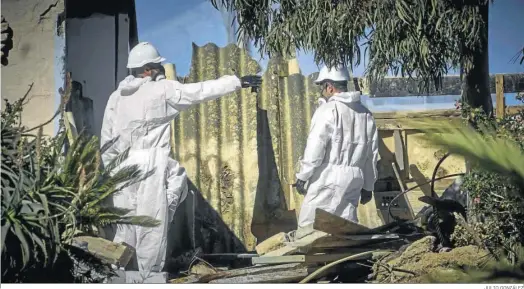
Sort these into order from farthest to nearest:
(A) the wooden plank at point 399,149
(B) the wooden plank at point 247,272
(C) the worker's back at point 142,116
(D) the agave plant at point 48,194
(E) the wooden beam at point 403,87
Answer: (A) the wooden plank at point 399,149
(E) the wooden beam at point 403,87
(C) the worker's back at point 142,116
(B) the wooden plank at point 247,272
(D) the agave plant at point 48,194

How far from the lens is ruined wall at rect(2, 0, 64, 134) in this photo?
7.25 metres

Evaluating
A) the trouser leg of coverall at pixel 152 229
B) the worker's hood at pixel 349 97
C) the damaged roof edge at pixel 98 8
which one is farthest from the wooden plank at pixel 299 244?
the damaged roof edge at pixel 98 8

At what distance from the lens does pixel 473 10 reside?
7.22m

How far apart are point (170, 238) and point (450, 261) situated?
205cm

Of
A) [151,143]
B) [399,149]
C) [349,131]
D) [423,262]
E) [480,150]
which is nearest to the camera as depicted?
[480,150]

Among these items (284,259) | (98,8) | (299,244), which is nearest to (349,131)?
(299,244)

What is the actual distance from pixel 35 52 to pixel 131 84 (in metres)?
0.78

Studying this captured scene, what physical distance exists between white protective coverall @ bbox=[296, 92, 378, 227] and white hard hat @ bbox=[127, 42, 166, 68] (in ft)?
4.20

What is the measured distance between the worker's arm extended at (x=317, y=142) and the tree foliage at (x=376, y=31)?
1.37 ft

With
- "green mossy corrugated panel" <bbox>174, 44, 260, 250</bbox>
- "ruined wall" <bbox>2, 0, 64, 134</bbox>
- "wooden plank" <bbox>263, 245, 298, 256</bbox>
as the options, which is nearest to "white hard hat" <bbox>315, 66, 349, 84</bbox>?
"green mossy corrugated panel" <bbox>174, 44, 260, 250</bbox>

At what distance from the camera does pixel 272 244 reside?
23.7 feet

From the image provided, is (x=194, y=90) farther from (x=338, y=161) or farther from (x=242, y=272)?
(x=242, y=272)

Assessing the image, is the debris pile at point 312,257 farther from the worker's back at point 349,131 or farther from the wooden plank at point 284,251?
the worker's back at point 349,131

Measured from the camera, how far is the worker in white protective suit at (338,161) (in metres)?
7.27
